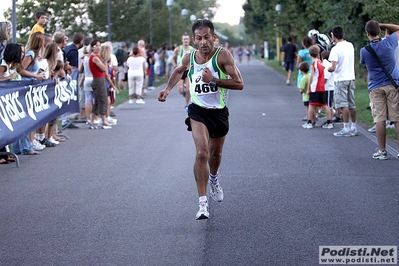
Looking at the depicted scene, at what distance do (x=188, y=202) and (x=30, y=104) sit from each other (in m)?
4.90

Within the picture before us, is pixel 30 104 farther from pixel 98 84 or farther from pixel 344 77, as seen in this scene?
pixel 344 77

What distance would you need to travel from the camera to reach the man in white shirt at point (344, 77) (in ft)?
47.4

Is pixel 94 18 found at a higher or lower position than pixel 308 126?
higher

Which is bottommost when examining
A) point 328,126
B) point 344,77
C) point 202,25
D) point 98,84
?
point 328,126

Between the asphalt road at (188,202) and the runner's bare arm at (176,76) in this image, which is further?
the runner's bare arm at (176,76)

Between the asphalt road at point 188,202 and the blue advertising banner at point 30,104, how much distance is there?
54 centimetres

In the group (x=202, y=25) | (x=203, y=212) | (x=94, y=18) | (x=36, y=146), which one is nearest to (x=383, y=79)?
(x=202, y=25)

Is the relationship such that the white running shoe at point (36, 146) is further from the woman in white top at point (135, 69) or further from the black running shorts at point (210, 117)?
the woman in white top at point (135, 69)

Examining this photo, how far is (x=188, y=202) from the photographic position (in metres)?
8.68

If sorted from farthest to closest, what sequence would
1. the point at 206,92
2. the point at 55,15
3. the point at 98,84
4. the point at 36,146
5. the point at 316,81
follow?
the point at 55,15
the point at 98,84
the point at 316,81
the point at 36,146
the point at 206,92

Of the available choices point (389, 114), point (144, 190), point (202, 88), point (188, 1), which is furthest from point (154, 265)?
point (188, 1)

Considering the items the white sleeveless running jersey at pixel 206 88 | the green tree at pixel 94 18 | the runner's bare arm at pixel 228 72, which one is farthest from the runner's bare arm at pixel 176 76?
the green tree at pixel 94 18

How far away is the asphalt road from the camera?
6633 mm

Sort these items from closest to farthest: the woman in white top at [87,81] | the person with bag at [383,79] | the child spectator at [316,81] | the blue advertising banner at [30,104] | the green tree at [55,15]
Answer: the blue advertising banner at [30,104] → the person with bag at [383,79] → the child spectator at [316,81] → the woman in white top at [87,81] → the green tree at [55,15]
